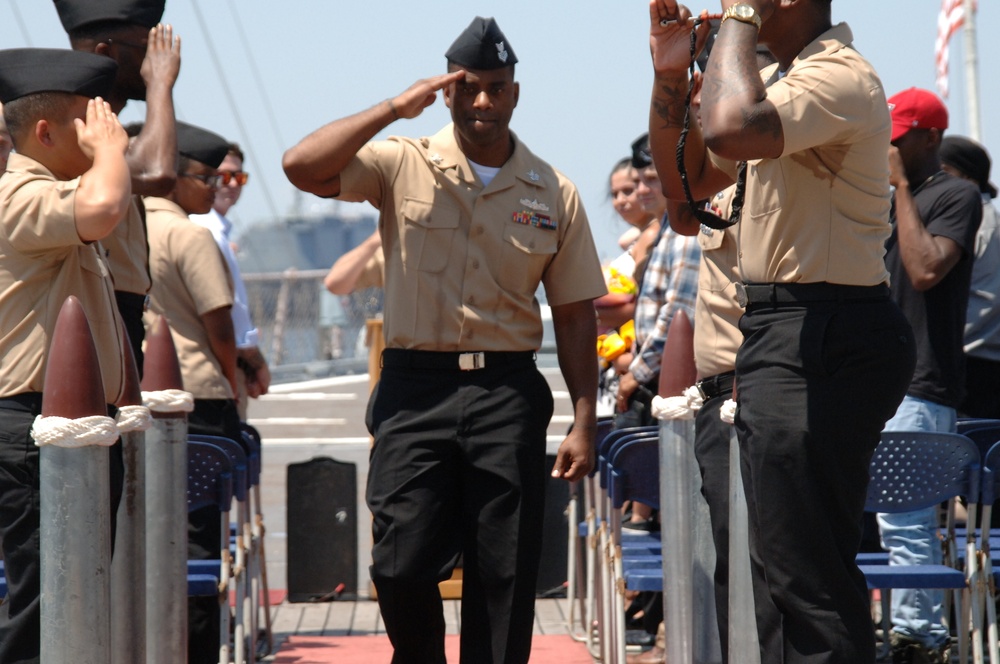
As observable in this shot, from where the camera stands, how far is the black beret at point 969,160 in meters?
7.06

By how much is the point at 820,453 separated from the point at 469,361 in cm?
155

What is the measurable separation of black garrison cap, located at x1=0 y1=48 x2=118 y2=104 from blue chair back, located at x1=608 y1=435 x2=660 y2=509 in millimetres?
2432

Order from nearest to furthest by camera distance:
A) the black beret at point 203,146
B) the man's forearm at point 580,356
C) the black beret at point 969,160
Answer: the man's forearm at point 580,356, the black beret at point 203,146, the black beret at point 969,160

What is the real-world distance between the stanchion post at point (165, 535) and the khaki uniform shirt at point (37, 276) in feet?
2.12

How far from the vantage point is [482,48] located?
470cm

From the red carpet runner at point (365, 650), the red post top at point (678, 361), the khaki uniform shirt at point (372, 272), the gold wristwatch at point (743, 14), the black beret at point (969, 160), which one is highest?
the black beret at point (969, 160)

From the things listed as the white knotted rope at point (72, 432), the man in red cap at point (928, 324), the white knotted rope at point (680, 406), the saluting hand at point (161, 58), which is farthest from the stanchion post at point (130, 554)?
the man in red cap at point (928, 324)

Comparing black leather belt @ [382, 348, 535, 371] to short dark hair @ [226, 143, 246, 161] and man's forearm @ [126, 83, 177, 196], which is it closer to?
man's forearm @ [126, 83, 177, 196]

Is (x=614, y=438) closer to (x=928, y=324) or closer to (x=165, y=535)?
(x=928, y=324)

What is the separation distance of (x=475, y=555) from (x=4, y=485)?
60.9 inches

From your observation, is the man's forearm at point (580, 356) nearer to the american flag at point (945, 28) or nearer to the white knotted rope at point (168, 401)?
the white knotted rope at point (168, 401)

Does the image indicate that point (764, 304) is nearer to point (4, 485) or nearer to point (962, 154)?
point (4, 485)

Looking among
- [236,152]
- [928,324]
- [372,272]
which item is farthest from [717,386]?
[236,152]

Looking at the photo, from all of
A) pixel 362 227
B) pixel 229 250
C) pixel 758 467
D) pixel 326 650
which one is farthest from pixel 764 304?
pixel 362 227
